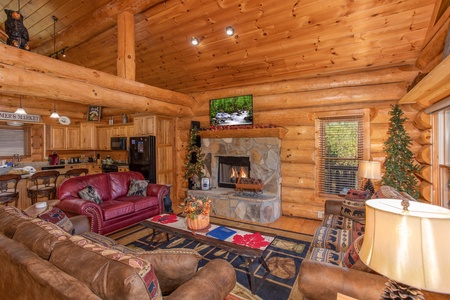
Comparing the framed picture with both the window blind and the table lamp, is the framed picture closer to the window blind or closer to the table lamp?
the window blind

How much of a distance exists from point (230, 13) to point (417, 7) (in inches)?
99.8

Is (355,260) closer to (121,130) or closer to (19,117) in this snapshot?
(121,130)

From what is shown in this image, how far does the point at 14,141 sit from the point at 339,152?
8555mm

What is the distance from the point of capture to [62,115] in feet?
23.7

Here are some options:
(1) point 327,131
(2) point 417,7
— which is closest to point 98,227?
(1) point 327,131

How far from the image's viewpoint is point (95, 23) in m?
4.22

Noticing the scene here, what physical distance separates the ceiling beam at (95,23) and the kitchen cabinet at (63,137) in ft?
8.50

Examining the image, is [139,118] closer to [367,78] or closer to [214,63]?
[214,63]

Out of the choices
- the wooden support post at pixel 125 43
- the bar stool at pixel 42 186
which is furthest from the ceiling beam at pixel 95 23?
the bar stool at pixel 42 186

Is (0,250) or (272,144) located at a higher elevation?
(272,144)

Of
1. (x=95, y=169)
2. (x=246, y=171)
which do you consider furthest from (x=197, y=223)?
(x=95, y=169)

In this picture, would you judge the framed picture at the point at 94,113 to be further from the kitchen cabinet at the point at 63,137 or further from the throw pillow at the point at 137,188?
the throw pillow at the point at 137,188

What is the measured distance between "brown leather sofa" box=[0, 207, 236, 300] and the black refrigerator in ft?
12.1

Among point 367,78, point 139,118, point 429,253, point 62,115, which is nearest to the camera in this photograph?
point 429,253
